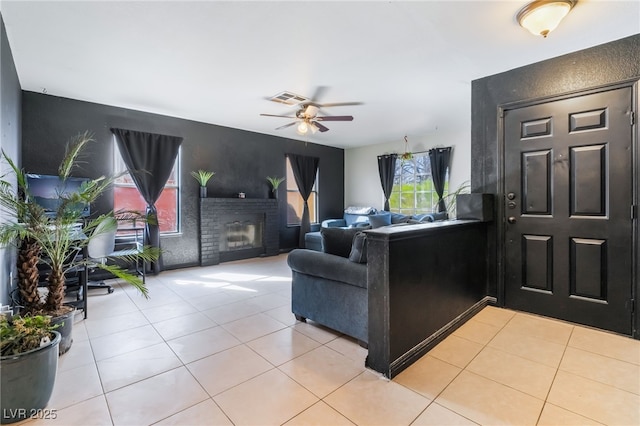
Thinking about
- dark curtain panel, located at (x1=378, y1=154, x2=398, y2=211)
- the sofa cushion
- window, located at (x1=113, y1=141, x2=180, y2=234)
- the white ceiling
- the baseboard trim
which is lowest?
the baseboard trim

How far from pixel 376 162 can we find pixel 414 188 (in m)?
1.21

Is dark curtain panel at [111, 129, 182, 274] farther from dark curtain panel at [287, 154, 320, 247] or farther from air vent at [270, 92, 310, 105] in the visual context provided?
dark curtain panel at [287, 154, 320, 247]

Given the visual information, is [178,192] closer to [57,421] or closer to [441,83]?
[57,421]

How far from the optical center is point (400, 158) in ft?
22.2

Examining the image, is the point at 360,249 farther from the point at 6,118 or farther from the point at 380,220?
the point at 380,220

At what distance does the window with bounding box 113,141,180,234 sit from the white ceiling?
112cm

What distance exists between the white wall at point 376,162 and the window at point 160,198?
434 cm

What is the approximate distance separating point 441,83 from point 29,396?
4.38 metres

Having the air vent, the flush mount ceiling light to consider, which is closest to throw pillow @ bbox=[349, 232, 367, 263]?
the flush mount ceiling light

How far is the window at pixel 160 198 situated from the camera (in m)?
4.50

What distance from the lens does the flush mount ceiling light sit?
6.60ft

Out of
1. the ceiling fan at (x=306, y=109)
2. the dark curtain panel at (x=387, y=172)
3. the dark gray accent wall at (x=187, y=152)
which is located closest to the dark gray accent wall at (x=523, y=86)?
the ceiling fan at (x=306, y=109)

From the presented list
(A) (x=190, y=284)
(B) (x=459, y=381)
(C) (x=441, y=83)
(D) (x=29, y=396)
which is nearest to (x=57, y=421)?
(D) (x=29, y=396)

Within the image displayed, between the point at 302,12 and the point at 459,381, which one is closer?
the point at 459,381
